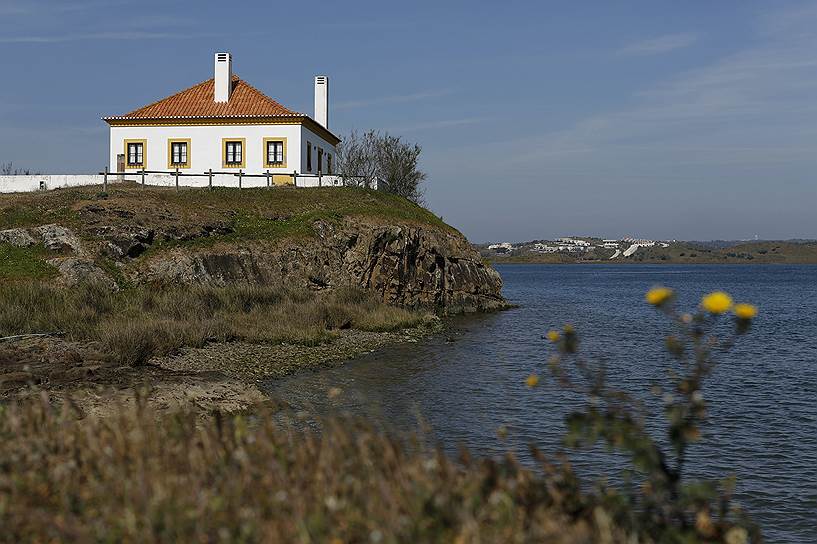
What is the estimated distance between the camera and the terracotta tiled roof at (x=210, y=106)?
49.4 m

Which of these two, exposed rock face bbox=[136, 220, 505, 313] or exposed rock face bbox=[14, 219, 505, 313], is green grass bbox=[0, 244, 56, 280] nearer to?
exposed rock face bbox=[14, 219, 505, 313]

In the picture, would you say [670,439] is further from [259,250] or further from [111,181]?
[111,181]

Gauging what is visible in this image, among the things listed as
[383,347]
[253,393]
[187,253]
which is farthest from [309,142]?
[253,393]

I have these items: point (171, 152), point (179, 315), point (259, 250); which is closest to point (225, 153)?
point (171, 152)

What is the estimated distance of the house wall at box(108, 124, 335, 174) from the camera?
4891 cm

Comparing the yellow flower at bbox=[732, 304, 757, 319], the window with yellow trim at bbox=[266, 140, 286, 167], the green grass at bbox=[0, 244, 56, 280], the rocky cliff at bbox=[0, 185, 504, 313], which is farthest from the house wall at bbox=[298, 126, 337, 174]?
the yellow flower at bbox=[732, 304, 757, 319]

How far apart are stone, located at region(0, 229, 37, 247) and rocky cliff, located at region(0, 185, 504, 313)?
0.13 feet

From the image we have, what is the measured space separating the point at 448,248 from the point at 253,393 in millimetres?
31065

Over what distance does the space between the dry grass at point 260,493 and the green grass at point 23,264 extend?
25575mm

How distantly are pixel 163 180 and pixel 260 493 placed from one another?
43.5m

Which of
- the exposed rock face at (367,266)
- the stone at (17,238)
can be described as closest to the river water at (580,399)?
the exposed rock face at (367,266)

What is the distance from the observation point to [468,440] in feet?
49.6

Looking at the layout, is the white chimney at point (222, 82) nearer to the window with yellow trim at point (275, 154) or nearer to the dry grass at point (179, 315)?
the window with yellow trim at point (275, 154)

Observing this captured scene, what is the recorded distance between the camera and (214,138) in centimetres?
4925
